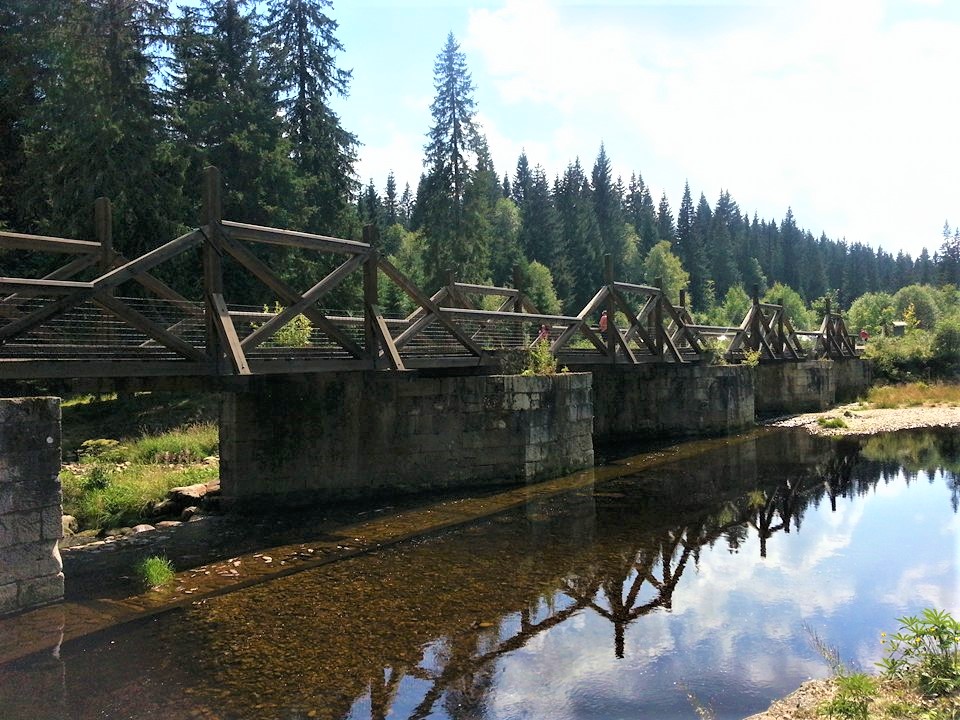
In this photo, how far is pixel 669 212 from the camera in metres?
111

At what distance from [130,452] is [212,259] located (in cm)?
823

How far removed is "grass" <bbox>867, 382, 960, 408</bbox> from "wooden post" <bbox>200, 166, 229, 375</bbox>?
98.7 ft

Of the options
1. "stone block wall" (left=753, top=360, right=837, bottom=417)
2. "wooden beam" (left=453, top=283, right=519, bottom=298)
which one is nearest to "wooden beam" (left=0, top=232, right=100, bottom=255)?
"wooden beam" (left=453, top=283, right=519, bottom=298)

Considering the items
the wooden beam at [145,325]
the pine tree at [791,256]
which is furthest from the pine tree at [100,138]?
the pine tree at [791,256]

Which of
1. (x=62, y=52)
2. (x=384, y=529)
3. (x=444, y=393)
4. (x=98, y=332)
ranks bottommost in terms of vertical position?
(x=384, y=529)

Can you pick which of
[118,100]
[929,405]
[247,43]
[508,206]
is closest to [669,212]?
[508,206]

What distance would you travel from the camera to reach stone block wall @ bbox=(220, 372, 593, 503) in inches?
461

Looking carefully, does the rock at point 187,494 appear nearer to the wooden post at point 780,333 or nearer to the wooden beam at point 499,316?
the wooden beam at point 499,316

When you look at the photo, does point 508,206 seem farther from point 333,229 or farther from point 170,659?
point 170,659

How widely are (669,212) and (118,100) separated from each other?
328 feet

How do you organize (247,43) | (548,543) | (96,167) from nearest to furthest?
(548,543), (96,167), (247,43)

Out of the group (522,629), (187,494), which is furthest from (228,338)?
(522,629)

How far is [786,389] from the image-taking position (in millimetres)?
29344

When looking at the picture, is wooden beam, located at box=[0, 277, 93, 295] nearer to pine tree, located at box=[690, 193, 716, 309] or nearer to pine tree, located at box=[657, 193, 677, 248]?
pine tree, located at box=[690, 193, 716, 309]
